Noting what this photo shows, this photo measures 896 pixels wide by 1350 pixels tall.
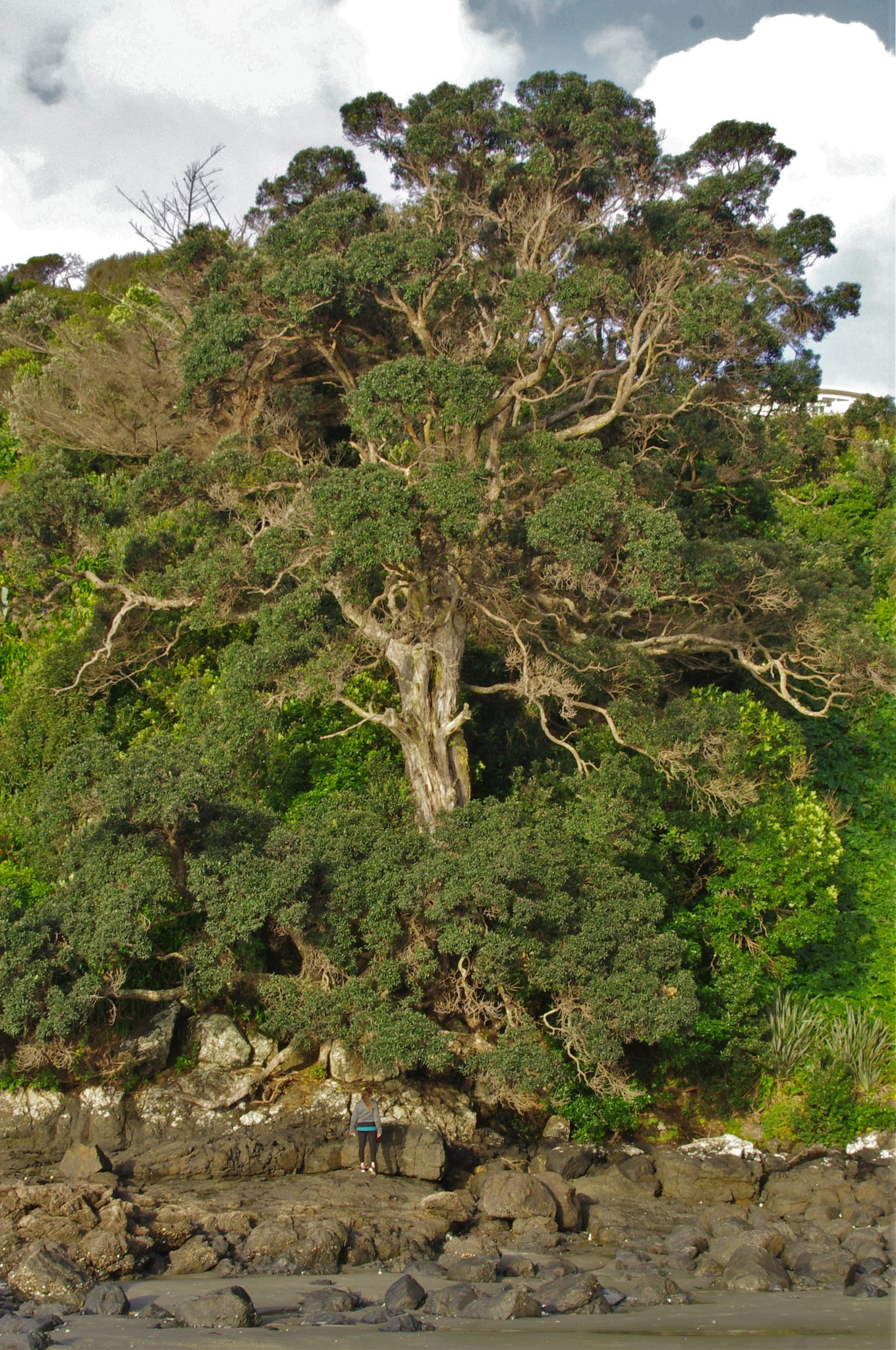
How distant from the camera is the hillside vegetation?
43.4 feet

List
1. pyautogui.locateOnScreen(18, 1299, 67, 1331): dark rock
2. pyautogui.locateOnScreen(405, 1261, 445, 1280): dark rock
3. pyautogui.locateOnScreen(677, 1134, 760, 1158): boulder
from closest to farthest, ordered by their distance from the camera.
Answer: pyautogui.locateOnScreen(18, 1299, 67, 1331): dark rock → pyautogui.locateOnScreen(405, 1261, 445, 1280): dark rock → pyautogui.locateOnScreen(677, 1134, 760, 1158): boulder

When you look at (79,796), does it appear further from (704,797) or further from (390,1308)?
(704,797)

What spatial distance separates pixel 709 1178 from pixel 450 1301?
217 inches

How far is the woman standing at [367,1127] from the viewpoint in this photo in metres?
12.8

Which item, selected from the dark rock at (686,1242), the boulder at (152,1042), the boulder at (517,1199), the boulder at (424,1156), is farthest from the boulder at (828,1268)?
the boulder at (152,1042)

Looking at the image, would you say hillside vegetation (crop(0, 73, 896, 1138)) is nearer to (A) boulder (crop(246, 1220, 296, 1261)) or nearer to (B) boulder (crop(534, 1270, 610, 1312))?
(A) boulder (crop(246, 1220, 296, 1261))

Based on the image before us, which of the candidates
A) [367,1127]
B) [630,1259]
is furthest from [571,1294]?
[367,1127]

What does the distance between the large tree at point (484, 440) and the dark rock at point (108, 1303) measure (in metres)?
7.41

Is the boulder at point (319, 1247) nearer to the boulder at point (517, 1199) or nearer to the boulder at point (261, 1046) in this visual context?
the boulder at point (517, 1199)

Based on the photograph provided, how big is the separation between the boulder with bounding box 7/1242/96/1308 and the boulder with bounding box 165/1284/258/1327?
40.9 inches

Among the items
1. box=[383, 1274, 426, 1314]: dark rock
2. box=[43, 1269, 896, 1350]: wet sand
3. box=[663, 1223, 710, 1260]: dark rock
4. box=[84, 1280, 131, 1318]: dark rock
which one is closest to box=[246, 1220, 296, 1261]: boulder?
box=[43, 1269, 896, 1350]: wet sand

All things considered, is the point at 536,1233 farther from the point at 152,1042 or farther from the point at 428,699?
the point at 428,699

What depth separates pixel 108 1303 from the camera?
887 cm

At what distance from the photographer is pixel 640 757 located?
1644 cm
